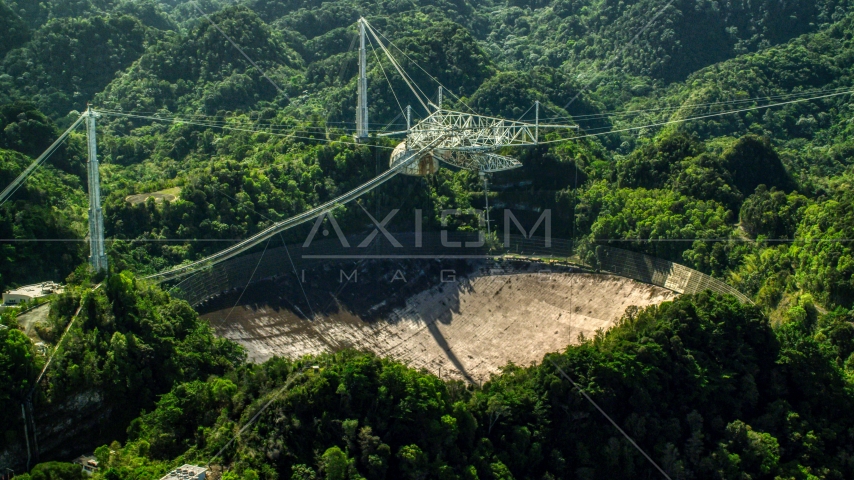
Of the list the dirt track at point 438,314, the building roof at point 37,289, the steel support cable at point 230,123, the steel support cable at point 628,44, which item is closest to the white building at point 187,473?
the dirt track at point 438,314

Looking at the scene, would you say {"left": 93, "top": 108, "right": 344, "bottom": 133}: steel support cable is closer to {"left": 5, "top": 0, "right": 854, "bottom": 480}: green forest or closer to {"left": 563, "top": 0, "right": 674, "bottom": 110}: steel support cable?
{"left": 5, "top": 0, "right": 854, "bottom": 480}: green forest

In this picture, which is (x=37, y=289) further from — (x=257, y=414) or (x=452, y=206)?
(x=452, y=206)

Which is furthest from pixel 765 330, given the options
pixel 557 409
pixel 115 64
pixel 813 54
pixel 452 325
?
pixel 115 64

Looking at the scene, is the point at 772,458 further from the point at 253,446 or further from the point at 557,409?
the point at 253,446

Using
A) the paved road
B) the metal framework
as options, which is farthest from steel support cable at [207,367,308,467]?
the metal framework

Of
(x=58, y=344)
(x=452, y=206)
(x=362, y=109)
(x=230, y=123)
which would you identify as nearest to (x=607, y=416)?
(x=452, y=206)
